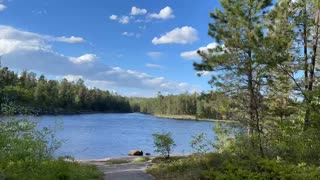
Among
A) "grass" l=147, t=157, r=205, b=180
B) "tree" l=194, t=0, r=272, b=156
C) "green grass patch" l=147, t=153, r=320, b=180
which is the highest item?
"tree" l=194, t=0, r=272, b=156

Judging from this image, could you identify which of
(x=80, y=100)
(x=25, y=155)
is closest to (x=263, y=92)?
(x=25, y=155)

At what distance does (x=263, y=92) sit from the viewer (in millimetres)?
17922

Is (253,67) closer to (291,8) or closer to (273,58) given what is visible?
(273,58)

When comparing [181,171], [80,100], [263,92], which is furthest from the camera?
[80,100]

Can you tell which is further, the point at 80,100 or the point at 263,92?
the point at 80,100

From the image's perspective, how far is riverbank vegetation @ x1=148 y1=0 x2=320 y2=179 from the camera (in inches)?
426

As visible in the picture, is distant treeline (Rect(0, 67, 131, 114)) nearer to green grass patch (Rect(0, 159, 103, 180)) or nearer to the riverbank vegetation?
the riverbank vegetation

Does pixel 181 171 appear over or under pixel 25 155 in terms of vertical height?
under

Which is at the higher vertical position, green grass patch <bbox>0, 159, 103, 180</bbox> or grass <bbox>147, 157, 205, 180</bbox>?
green grass patch <bbox>0, 159, 103, 180</bbox>

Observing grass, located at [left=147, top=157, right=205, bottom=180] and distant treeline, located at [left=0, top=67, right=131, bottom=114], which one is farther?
distant treeline, located at [left=0, top=67, right=131, bottom=114]

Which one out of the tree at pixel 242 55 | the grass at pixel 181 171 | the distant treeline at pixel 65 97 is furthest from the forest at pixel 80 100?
the grass at pixel 181 171

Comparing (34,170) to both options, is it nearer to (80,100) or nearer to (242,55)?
(242,55)

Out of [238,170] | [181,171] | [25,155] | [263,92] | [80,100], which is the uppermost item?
[80,100]

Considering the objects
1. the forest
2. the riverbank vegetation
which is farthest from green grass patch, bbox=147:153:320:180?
the forest
